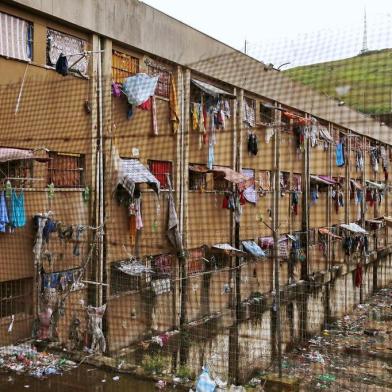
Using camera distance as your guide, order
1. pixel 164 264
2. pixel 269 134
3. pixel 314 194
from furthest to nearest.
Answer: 1. pixel 314 194
2. pixel 269 134
3. pixel 164 264

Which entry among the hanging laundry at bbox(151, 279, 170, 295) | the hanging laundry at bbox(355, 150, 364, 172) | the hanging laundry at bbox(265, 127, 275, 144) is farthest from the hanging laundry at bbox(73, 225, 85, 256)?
the hanging laundry at bbox(355, 150, 364, 172)

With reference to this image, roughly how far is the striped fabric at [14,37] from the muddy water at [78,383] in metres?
3.75

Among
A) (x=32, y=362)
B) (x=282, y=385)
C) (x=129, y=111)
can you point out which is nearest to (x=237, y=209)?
(x=129, y=111)

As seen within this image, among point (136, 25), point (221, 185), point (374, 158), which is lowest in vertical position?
point (221, 185)

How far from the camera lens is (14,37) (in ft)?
18.4

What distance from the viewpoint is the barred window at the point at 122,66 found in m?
6.96

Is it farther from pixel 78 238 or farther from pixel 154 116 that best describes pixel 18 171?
pixel 154 116

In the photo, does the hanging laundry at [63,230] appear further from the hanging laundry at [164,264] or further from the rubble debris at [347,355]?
the rubble debris at [347,355]

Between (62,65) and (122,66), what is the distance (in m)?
1.38

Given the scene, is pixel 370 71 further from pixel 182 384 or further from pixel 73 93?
pixel 182 384

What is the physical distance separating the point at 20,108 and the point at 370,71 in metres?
4.73

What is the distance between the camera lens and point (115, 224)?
6941 millimetres

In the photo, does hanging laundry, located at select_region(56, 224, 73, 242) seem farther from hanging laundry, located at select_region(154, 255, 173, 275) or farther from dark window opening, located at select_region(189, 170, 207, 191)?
dark window opening, located at select_region(189, 170, 207, 191)

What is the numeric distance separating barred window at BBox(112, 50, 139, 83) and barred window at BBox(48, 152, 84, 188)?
57.3 inches
